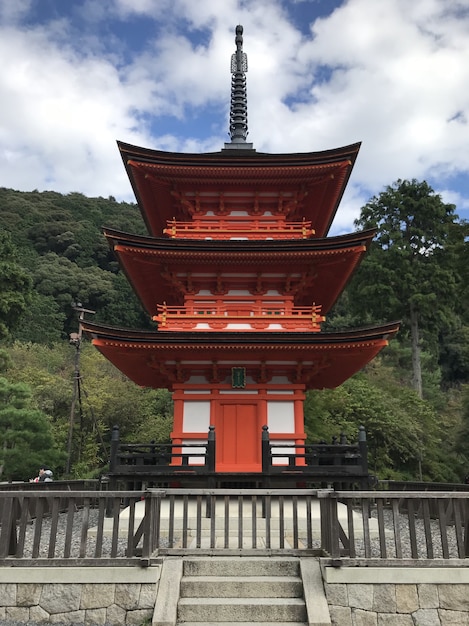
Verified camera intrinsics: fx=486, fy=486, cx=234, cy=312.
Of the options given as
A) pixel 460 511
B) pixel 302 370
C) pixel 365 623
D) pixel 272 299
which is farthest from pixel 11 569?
pixel 272 299

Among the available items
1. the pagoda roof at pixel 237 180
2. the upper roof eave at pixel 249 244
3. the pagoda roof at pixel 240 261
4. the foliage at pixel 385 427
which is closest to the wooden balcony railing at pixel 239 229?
the pagoda roof at pixel 237 180

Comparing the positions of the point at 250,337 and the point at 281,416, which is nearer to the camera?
the point at 250,337

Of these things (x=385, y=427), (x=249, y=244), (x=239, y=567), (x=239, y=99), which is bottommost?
(x=239, y=567)

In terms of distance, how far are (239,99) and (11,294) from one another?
1121 inches

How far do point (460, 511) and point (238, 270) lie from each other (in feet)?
28.8

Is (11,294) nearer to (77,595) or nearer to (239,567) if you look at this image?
(77,595)

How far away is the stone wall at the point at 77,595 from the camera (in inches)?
244

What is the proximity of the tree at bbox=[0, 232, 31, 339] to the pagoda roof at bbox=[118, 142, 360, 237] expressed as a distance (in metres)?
27.6

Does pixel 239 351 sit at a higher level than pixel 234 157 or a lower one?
lower

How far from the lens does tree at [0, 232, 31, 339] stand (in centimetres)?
3919

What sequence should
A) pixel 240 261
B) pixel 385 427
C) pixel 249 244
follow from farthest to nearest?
pixel 385 427 → pixel 240 261 → pixel 249 244

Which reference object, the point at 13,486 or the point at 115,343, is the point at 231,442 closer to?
the point at 115,343

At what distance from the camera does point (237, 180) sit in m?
14.7

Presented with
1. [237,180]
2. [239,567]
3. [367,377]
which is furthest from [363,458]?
[367,377]
